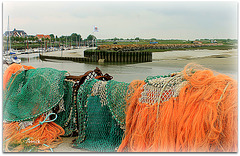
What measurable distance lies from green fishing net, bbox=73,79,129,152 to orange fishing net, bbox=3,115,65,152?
391 millimetres

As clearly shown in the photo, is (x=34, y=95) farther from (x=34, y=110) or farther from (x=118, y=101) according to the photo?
(x=118, y=101)

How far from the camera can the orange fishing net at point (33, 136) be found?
3615 mm

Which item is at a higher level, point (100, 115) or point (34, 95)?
point (34, 95)

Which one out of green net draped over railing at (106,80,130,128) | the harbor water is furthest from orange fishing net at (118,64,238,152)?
the harbor water

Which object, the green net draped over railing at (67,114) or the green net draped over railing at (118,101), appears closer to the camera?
the green net draped over railing at (118,101)

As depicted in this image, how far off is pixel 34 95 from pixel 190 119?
256 cm

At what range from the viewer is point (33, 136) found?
3.78 m

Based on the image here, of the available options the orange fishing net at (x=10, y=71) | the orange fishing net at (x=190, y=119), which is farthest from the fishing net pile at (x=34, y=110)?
the orange fishing net at (x=190, y=119)

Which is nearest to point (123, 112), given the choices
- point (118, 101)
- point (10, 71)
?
point (118, 101)

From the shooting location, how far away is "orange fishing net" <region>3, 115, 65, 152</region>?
3615 millimetres

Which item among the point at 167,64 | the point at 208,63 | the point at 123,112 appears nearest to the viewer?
the point at 123,112

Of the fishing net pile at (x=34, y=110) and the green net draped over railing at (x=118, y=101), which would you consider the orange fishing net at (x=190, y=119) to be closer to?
the green net draped over railing at (x=118, y=101)

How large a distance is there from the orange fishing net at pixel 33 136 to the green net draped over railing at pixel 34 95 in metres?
0.15

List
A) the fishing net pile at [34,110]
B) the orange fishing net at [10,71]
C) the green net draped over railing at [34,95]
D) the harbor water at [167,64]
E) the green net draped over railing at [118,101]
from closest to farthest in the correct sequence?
1. the green net draped over railing at [118,101]
2. the fishing net pile at [34,110]
3. the green net draped over railing at [34,95]
4. the orange fishing net at [10,71]
5. the harbor water at [167,64]
